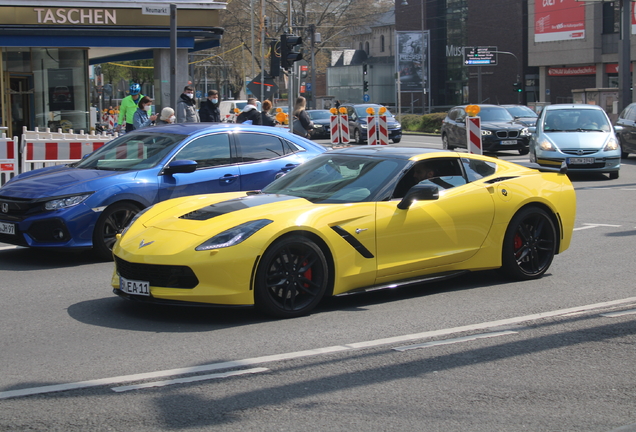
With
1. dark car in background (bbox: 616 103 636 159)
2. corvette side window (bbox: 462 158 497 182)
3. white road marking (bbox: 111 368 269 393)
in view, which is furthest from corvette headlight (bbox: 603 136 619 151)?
white road marking (bbox: 111 368 269 393)

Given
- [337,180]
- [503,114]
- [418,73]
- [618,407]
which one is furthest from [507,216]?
[418,73]

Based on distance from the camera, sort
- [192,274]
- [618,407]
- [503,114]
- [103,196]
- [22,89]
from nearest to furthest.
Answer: [618,407] → [192,274] → [103,196] → [22,89] → [503,114]

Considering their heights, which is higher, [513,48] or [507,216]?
[513,48]

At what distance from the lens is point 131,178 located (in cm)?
906

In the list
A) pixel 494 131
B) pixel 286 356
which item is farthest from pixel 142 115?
pixel 494 131

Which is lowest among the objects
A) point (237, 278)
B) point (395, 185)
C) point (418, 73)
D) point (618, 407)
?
point (618, 407)

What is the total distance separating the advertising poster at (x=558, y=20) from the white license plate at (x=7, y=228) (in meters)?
57.2

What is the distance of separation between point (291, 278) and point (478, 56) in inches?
2757

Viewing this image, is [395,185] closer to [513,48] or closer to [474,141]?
[474,141]

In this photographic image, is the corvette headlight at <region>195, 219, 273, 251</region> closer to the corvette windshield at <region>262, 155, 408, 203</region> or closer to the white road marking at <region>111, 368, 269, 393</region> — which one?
the corvette windshield at <region>262, 155, 408, 203</region>

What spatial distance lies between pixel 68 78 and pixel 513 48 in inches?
2385

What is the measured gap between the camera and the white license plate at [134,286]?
6.07 m

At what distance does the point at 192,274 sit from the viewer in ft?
19.3

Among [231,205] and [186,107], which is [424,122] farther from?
[231,205]
